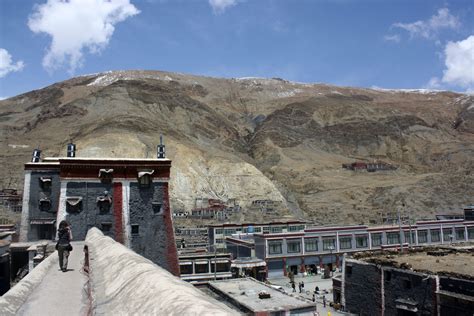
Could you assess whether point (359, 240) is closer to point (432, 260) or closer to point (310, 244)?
point (310, 244)

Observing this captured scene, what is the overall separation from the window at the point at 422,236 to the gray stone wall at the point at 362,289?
3445cm

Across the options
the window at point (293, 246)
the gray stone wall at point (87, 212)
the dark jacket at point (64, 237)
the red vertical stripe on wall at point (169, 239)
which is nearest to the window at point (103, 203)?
the gray stone wall at point (87, 212)

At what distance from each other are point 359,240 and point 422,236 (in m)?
11.7

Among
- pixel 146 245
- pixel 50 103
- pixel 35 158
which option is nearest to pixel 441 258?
pixel 146 245

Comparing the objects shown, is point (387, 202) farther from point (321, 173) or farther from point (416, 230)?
point (416, 230)

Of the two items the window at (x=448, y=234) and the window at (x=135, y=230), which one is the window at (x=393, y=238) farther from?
the window at (x=135, y=230)

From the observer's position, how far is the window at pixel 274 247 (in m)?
53.3

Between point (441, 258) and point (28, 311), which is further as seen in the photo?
point (441, 258)

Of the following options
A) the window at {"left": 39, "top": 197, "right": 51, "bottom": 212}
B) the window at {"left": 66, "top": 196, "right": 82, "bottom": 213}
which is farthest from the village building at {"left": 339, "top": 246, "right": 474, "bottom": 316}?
the window at {"left": 39, "top": 197, "right": 51, "bottom": 212}

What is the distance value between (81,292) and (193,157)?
90717mm

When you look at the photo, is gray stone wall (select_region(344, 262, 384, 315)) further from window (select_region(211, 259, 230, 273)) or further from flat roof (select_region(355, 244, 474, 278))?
window (select_region(211, 259, 230, 273))

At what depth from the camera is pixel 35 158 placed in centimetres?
2816

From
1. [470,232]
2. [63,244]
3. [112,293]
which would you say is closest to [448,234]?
[470,232]

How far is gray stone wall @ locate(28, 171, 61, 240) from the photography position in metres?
25.9
